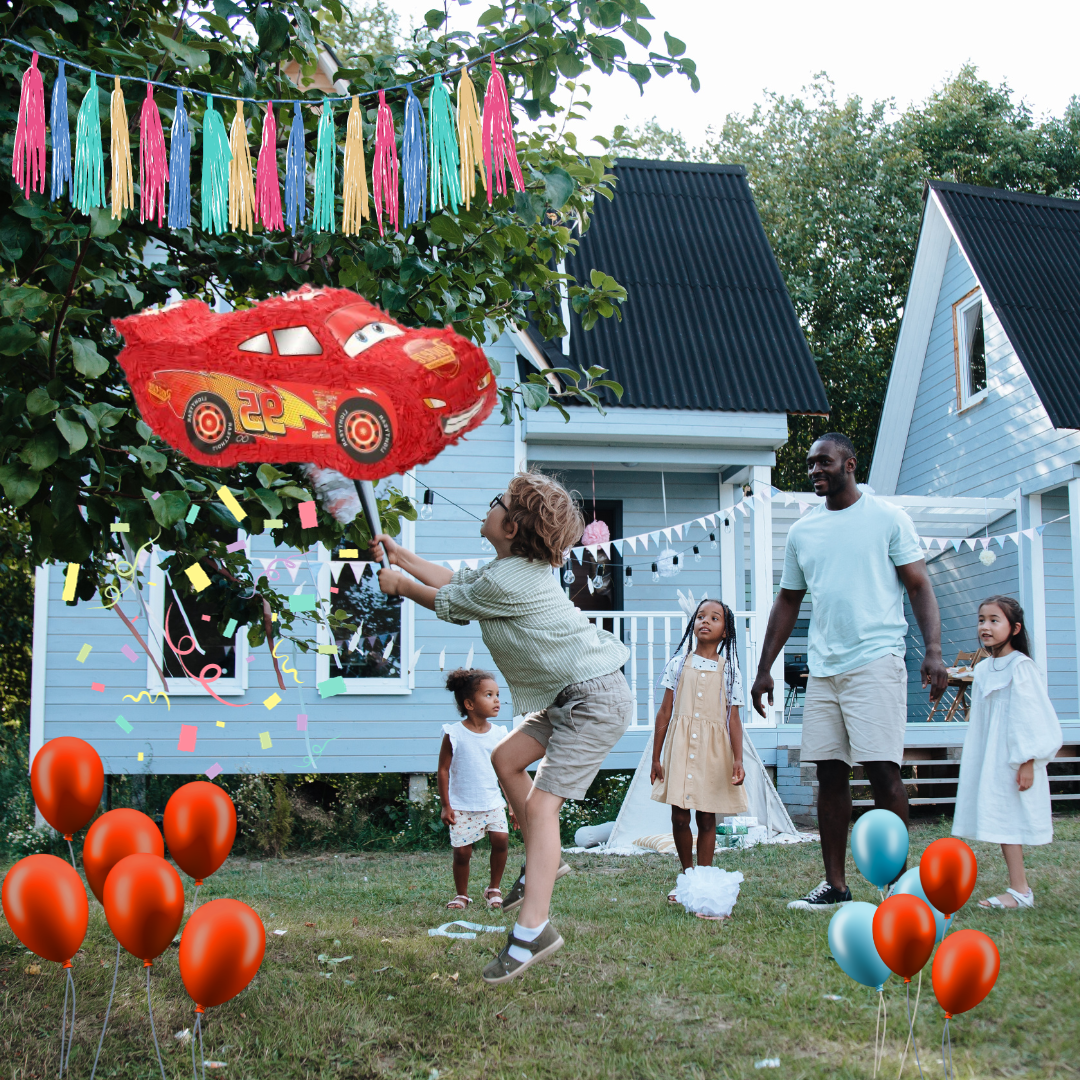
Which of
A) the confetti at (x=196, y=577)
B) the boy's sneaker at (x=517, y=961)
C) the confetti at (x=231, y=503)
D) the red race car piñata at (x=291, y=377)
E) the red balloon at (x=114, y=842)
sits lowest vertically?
the boy's sneaker at (x=517, y=961)

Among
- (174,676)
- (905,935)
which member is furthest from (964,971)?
(174,676)

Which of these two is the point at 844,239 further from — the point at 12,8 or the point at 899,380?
the point at 12,8

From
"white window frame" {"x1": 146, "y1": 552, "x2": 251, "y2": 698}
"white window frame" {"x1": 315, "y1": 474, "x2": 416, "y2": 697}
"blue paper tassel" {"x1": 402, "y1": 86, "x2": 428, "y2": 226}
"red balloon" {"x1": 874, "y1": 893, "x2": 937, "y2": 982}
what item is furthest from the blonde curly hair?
"white window frame" {"x1": 146, "y1": 552, "x2": 251, "y2": 698}

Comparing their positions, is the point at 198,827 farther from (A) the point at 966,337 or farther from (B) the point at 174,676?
(A) the point at 966,337

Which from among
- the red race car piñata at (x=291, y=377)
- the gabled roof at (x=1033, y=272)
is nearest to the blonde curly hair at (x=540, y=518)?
the red race car piñata at (x=291, y=377)

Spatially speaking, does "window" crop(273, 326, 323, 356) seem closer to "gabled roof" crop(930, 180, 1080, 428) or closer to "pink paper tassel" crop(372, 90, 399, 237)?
"pink paper tassel" crop(372, 90, 399, 237)

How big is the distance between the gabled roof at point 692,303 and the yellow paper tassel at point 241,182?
19.3ft

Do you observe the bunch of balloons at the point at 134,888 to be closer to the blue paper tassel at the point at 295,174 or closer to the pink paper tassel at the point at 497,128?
the blue paper tassel at the point at 295,174

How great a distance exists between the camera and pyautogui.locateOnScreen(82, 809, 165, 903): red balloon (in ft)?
8.34

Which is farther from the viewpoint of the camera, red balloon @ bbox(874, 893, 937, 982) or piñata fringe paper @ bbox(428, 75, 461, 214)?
piñata fringe paper @ bbox(428, 75, 461, 214)

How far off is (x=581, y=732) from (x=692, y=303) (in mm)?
7715

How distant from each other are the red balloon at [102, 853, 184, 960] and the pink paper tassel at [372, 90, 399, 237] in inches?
73.3

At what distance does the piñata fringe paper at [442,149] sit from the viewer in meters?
3.19

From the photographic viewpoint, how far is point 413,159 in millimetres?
3217
